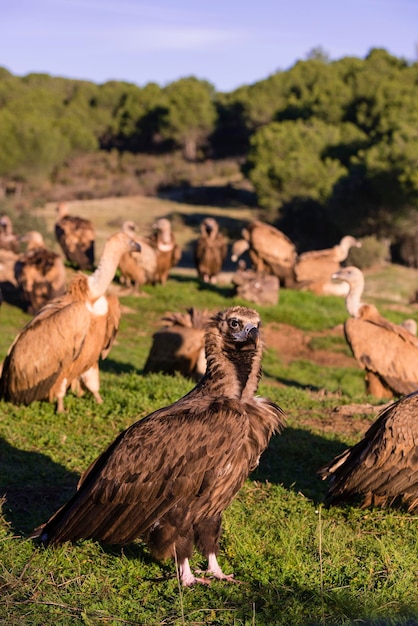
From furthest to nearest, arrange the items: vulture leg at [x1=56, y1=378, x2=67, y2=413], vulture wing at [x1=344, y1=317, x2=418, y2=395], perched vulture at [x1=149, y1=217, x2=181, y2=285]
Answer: perched vulture at [x1=149, y1=217, x2=181, y2=285] < vulture wing at [x1=344, y1=317, x2=418, y2=395] < vulture leg at [x1=56, y1=378, x2=67, y2=413]

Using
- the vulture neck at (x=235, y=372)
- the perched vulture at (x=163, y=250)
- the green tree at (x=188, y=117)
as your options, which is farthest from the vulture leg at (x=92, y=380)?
the green tree at (x=188, y=117)

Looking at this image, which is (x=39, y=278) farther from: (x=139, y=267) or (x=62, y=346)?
(x=62, y=346)

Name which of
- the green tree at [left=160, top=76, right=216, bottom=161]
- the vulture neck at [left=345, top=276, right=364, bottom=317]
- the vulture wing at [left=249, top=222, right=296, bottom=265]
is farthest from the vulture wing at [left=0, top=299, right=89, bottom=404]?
the green tree at [left=160, top=76, right=216, bottom=161]

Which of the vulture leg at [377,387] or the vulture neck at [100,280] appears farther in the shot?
the vulture leg at [377,387]

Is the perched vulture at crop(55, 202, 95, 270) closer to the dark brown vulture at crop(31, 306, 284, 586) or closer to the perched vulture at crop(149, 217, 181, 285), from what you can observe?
the perched vulture at crop(149, 217, 181, 285)

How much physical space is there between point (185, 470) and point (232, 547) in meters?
0.97

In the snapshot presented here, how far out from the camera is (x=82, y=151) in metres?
57.8

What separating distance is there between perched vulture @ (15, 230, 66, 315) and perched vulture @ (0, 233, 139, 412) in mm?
6991

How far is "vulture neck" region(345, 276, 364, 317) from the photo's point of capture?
38.9 feet

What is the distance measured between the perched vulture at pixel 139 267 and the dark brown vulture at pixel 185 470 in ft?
42.6

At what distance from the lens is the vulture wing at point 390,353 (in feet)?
35.7

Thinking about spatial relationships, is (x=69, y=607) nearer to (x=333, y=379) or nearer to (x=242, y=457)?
(x=242, y=457)

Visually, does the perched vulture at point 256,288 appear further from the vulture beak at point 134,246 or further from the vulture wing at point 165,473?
the vulture wing at point 165,473

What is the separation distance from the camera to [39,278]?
15.7 meters
